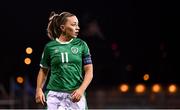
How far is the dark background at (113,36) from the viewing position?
1085 cm

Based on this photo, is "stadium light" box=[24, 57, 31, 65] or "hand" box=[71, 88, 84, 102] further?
"stadium light" box=[24, 57, 31, 65]

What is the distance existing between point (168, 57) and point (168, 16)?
2.70 feet

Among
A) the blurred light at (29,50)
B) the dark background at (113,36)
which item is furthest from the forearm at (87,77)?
the blurred light at (29,50)

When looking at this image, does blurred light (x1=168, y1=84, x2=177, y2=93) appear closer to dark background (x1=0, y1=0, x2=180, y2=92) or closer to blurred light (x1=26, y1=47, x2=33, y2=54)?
dark background (x1=0, y1=0, x2=180, y2=92)

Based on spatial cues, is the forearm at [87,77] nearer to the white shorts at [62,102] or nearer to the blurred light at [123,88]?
the white shorts at [62,102]

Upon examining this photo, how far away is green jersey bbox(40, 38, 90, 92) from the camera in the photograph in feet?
14.3

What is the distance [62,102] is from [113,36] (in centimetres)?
683

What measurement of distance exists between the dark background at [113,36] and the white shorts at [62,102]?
20.8ft

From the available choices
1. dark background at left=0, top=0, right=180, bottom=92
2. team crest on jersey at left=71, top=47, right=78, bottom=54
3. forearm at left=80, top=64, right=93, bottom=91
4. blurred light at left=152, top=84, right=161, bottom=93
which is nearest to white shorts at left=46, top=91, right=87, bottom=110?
forearm at left=80, top=64, right=93, bottom=91

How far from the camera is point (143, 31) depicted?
11125 millimetres

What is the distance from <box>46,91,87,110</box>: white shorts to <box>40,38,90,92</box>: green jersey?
4 cm

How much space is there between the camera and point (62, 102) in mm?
4359

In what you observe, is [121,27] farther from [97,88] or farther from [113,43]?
[97,88]

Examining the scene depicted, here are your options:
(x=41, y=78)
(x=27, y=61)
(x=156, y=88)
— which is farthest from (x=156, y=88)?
(x=41, y=78)
